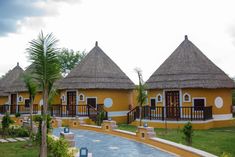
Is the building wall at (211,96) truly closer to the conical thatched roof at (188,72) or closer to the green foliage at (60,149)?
the conical thatched roof at (188,72)

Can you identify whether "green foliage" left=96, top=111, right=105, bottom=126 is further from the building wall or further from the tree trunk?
the tree trunk

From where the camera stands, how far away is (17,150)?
11.7 metres

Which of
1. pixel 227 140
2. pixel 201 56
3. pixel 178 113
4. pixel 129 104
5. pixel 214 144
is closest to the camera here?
pixel 214 144

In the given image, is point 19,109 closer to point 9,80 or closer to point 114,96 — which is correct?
point 9,80

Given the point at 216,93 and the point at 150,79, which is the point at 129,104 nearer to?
the point at 150,79

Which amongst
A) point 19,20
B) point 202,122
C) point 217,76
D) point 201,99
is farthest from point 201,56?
point 19,20

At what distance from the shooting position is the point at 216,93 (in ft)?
72.3

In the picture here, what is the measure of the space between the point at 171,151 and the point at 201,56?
13.7m

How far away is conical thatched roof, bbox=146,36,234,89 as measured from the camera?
2123cm

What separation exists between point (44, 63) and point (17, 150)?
4612 millimetres

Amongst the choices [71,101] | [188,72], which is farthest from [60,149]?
[71,101]

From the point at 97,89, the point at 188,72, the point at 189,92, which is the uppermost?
the point at 188,72

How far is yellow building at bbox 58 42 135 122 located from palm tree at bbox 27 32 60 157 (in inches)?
565

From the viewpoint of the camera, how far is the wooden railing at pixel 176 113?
2000 cm
